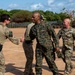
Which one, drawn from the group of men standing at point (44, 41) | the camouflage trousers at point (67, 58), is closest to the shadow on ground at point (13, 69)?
the camouflage trousers at point (67, 58)

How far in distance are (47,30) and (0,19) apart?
1.23 meters

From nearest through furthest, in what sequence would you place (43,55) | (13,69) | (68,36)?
(43,55) < (68,36) < (13,69)

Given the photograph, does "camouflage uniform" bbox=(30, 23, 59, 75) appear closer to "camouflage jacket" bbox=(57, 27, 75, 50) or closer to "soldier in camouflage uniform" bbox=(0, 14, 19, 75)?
"soldier in camouflage uniform" bbox=(0, 14, 19, 75)

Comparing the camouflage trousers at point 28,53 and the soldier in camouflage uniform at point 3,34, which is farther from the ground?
the soldier in camouflage uniform at point 3,34

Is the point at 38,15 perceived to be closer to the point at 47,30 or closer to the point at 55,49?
the point at 47,30

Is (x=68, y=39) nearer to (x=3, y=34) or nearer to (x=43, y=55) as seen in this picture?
(x=43, y=55)

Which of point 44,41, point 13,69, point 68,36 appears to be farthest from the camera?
point 13,69

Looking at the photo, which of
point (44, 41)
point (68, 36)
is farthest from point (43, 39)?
point (68, 36)

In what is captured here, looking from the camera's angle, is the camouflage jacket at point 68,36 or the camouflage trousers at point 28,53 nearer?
the camouflage trousers at point 28,53

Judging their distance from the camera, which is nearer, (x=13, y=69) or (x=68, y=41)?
(x=68, y=41)

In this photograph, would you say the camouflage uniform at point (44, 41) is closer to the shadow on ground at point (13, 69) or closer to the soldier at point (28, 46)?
the soldier at point (28, 46)

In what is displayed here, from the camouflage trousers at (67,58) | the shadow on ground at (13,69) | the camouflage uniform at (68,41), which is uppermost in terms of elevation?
the camouflage uniform at (68,41)

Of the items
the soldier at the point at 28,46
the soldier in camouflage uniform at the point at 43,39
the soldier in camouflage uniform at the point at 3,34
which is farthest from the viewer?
the soldier at the point at 28,46

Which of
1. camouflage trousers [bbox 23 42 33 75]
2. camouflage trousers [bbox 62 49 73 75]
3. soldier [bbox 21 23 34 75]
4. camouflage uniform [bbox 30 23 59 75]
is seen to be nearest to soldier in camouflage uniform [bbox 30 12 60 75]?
camouflage uniform [bbox 30 23 59 75]
